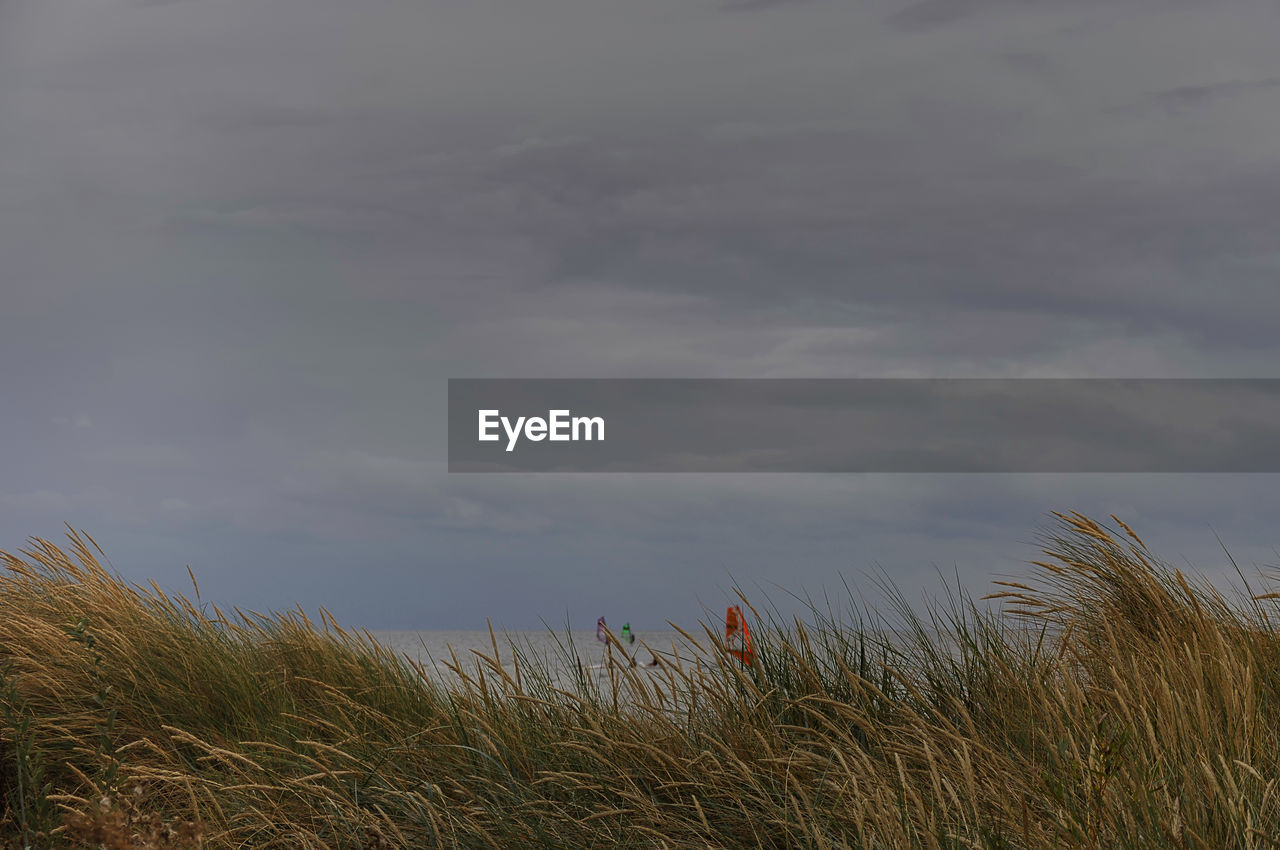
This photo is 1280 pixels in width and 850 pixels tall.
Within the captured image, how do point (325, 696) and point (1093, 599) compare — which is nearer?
point (325, 696)

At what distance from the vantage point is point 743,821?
3178 millimetres

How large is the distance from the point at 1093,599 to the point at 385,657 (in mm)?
4125

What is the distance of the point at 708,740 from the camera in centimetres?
358

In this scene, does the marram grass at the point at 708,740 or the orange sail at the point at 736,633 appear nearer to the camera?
the marram grass at the point at 708,740

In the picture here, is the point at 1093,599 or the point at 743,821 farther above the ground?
the point at 1093,599

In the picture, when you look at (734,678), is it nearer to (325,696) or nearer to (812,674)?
(812,674)

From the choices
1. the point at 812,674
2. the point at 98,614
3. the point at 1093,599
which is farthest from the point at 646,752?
the point at 98,614

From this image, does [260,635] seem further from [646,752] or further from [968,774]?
[968,774]

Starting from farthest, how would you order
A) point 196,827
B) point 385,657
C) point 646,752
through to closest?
point 385,657 → point 646,752 → point 196,827

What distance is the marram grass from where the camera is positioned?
8.99ft

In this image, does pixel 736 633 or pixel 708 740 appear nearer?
pixel 708 740

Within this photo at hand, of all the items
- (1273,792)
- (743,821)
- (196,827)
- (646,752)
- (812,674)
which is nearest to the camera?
(196,827)

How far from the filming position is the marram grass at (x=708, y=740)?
8.99ft

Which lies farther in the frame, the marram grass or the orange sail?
the orange sail
